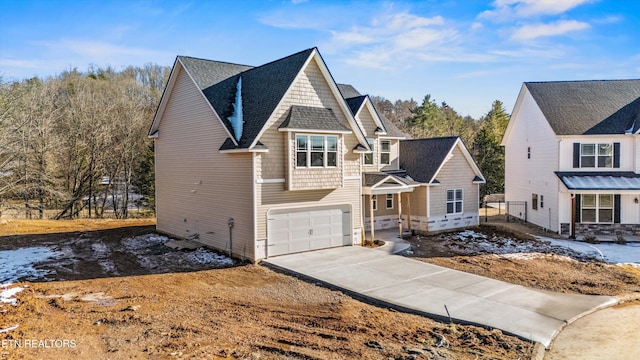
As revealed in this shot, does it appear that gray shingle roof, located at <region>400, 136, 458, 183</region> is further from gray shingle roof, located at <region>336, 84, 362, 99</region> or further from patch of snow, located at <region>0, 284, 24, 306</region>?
patch of snow, located at <region>0, 284, 24, 306</region>

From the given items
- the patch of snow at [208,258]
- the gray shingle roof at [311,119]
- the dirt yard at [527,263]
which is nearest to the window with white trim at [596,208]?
the dirt yard at [527,263]

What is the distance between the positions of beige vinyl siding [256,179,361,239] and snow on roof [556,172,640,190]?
11191mm

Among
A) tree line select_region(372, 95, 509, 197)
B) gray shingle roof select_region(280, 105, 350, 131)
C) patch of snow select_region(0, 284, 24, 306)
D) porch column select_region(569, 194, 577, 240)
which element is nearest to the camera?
patch of snow select_region(0, 284, 24, 306)

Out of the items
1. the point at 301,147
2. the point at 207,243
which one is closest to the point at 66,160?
the point at 207,243

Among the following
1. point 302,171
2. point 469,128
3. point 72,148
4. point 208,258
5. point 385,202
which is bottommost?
point 208,258

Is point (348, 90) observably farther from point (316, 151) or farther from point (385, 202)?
point (316, 151)

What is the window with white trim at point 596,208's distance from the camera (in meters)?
20.9

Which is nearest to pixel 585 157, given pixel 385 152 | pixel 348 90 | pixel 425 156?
pixel 425 156

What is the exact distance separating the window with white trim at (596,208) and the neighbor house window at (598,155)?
1.77 m

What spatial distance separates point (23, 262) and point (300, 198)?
32.8 ft

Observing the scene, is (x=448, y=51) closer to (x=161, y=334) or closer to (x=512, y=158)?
(x=512, y=158)

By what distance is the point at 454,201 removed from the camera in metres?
21.9

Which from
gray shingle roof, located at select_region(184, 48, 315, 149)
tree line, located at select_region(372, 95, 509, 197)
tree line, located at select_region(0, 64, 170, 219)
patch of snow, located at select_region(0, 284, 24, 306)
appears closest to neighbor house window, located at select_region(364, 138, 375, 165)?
gray shingle roof, located at select_region(184, 48, 315, 149)

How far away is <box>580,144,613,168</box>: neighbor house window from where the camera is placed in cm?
2156
